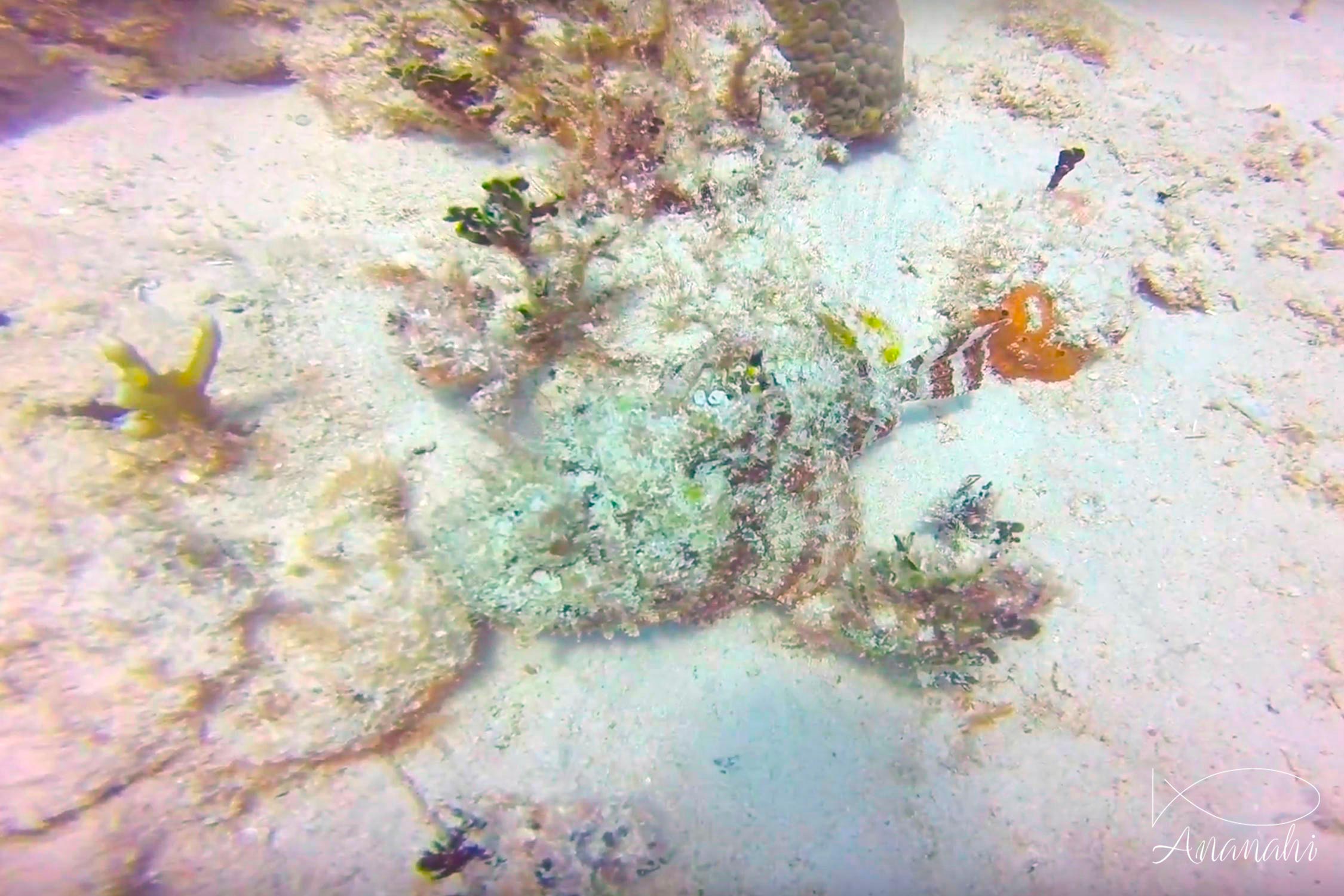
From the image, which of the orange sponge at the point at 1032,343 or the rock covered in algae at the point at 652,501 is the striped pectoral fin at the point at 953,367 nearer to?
the orange sponge at the point at 1032,343

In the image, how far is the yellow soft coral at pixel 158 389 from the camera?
2.36m

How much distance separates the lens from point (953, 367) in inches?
143

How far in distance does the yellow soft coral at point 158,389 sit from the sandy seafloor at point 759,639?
189 millimetres

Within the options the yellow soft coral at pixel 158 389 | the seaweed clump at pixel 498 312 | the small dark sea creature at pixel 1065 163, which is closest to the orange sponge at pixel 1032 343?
the small dark sea creature at pixel 1065 163

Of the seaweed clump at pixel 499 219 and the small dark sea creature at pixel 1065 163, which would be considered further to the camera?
the small dark sea creature at pixel 1065 163

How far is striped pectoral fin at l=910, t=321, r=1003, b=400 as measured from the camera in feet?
11.7

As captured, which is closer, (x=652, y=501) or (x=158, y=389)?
(x=158, y=389)

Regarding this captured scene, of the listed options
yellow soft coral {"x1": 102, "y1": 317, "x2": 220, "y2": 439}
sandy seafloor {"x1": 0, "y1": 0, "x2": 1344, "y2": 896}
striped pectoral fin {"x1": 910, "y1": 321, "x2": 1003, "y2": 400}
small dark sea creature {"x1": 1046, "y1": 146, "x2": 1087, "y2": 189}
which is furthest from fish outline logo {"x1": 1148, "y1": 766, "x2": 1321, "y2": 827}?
yellow soft coral {"x1": 102, "y1": 317, "x2": 220, "y2": 439}

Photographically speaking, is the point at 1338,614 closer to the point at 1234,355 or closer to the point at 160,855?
the point at 1234,355

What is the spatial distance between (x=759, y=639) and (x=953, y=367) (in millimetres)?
2022

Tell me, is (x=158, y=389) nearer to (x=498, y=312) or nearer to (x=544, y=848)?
(x=498, y=312)

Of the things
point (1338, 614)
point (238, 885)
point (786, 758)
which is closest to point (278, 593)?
point (238, 885)

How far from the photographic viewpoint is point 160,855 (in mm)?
2268

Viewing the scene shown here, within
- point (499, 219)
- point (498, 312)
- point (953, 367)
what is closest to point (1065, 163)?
point (953, 367)
